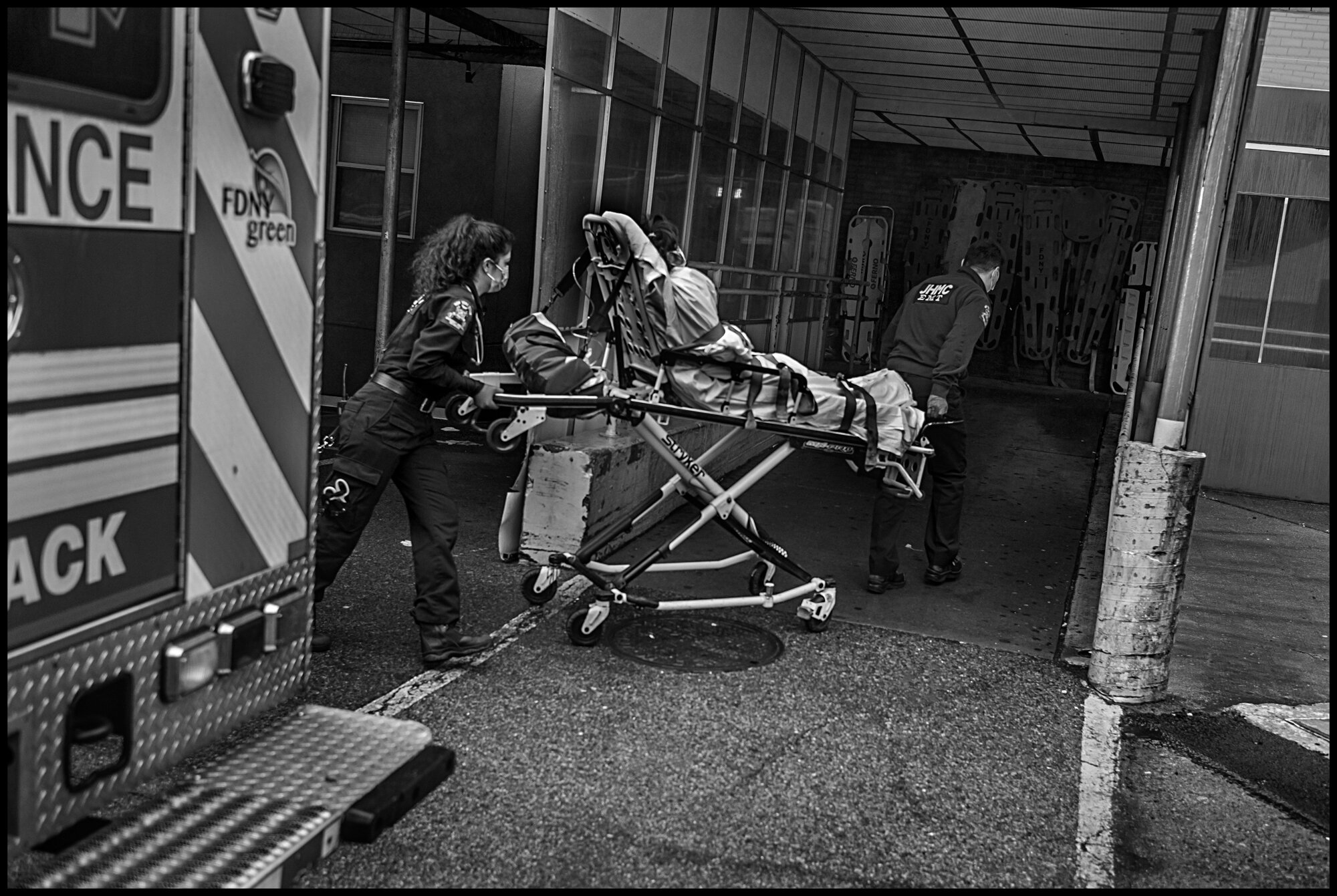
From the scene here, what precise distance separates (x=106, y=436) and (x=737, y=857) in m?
2.29

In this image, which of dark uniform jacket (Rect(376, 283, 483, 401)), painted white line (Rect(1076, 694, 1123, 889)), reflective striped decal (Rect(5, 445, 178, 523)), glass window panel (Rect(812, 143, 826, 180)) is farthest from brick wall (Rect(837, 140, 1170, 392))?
reflective striped decal (Rect(5, 445, 178, 523))

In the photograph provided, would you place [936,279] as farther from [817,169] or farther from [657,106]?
[817,169]

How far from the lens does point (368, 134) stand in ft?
36.7

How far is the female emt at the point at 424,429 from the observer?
495 centimetres

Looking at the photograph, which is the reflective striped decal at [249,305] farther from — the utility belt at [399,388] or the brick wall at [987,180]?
the brick wall at [987,180]

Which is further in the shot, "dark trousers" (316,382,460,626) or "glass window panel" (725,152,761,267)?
"glass window panel" (725,152,761,267)

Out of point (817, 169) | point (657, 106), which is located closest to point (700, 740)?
point (657, 106)

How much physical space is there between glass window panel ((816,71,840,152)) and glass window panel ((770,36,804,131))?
113 centimetres

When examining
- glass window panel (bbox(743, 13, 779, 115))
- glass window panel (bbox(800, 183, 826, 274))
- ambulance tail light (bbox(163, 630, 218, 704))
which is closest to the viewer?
ambulance tail light (bbox(163, 630, 218, 704))

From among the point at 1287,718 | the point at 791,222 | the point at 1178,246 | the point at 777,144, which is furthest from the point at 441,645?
the point at 791,222

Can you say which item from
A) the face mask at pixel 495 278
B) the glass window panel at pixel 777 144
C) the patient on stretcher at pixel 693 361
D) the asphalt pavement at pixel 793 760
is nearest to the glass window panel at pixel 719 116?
the glass window panel at pixel 777 144

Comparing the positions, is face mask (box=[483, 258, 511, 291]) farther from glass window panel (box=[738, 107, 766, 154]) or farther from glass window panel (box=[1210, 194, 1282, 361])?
glass window panel (box=[1210, 194, 1282, 361])

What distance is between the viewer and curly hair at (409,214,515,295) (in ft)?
16.7

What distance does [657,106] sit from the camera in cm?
881
